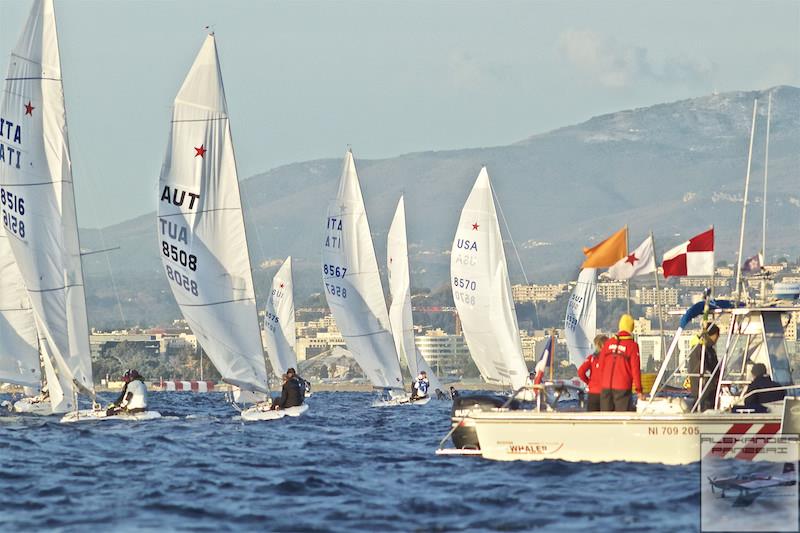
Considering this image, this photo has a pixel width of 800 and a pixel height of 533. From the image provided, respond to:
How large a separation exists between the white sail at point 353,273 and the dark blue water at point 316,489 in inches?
1075

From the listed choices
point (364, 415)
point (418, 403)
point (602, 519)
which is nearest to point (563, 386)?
point (602, 519)

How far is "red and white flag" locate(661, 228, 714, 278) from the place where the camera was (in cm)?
2505

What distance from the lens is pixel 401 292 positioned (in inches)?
2542

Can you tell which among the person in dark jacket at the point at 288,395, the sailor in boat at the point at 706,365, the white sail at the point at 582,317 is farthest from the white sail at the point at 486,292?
the sailor in boat at the point at 706,365

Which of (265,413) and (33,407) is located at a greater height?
(33,407)

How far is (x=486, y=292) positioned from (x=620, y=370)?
101ft

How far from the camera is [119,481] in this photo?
74.1 feet

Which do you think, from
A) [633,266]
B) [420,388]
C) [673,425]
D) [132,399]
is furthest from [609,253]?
[420,388]

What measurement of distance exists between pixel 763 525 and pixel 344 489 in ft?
21.9

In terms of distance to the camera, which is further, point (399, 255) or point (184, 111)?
point (399, 255)

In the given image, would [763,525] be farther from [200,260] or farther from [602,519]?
[200,260]

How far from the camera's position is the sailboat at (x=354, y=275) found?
5772cm

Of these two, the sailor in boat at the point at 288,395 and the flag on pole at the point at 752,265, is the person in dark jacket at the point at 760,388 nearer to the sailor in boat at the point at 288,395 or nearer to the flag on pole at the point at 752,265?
the flag on pole at the point at 752,265

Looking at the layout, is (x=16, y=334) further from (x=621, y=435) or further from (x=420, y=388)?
(x=621, y=435)
